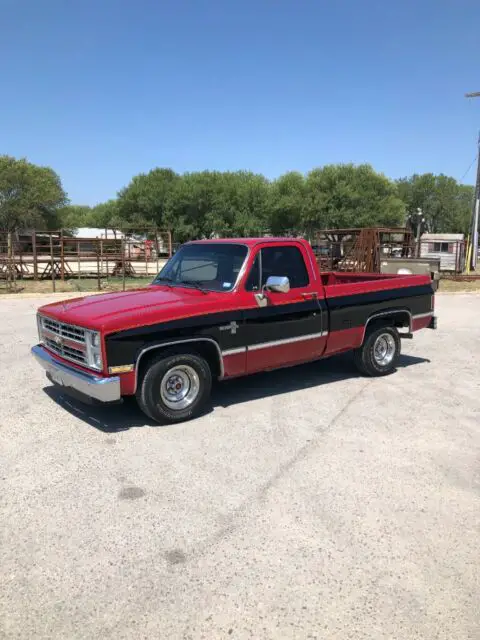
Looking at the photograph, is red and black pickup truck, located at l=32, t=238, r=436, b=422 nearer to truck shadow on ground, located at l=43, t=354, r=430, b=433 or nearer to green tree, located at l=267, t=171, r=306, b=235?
truck shadow on ground, located at l=43, t=354, r=430, b=433

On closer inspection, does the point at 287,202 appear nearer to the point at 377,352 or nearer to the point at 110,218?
the point at 110,218

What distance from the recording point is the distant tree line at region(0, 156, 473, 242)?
157 feet

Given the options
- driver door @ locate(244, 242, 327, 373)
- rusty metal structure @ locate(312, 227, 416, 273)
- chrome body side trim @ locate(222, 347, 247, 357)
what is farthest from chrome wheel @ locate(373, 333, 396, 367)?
rusty metal structure @ locate(312, 227, 416, 273)

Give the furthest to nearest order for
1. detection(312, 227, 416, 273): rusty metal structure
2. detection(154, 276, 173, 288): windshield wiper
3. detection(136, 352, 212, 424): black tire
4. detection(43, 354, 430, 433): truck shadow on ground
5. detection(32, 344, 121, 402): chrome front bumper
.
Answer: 1. detection(312, 227, 416, 273): rusty metal structure
2. detection(154, 276, 173, 288): windshield wiper
3. detection(43, 354, 430, 433): truck shadow on ground
4. detection(136, 352, 212, 424): black tire
5. detection(32, 344, 121, 402): chrome front bumper

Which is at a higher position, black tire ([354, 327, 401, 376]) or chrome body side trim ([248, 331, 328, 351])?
chrome body side trim ([248, 331, 328, 351])

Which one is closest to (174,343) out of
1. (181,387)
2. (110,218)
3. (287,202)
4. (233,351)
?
(181,387)

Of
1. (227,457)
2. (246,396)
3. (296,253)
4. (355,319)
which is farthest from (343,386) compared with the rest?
(227,457)

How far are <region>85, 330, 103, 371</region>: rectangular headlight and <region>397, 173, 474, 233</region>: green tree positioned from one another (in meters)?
72.2

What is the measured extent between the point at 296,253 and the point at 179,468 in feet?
10.2

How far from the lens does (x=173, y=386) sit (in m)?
5.44

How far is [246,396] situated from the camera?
6.44 meters

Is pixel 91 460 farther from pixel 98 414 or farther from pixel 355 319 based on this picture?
pixel 355 319

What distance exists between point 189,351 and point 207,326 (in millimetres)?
312

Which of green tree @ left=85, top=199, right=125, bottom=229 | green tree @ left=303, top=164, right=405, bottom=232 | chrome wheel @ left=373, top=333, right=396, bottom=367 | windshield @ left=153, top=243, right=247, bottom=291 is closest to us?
windshield @ left=153, top=243, right=247, bottom=291
